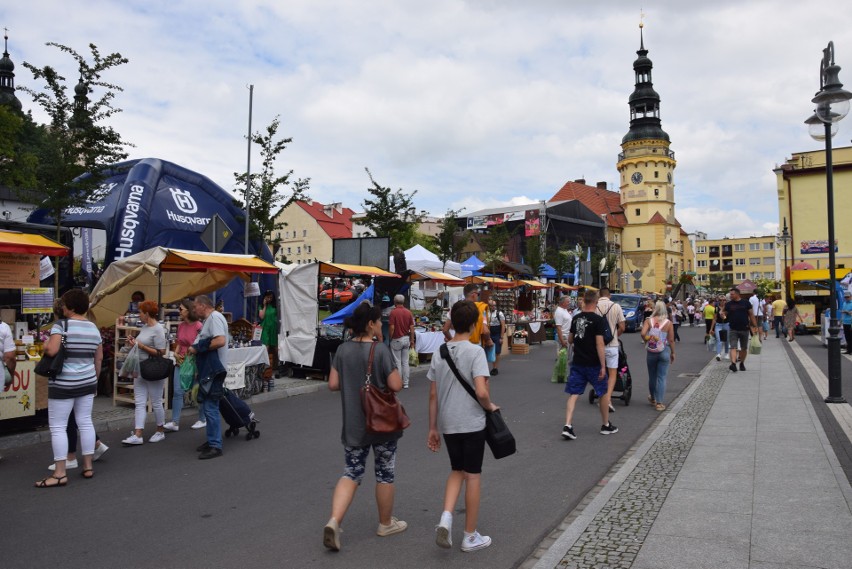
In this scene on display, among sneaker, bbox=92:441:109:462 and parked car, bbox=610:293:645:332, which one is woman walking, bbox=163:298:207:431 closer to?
sneaker, bbox=92:441:109:462

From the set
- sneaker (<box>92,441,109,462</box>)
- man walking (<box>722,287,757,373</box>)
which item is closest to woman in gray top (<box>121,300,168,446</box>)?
sneaker (<box>92,441,109,462</box>)

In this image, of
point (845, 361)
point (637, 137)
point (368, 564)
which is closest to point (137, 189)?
point (368, 564)

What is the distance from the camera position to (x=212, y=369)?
717 centimetres

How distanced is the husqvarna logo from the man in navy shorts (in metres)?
13.5

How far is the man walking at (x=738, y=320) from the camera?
1382 cm

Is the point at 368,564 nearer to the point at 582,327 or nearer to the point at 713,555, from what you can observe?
the point at 713,555

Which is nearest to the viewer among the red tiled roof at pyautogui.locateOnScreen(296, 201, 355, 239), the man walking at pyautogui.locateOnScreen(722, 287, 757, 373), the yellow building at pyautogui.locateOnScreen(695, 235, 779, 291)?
the man walking at pyautogui.locateOnScreen(722, 287, 757, 373)

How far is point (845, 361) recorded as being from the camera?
640 inches

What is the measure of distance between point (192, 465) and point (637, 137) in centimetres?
8929

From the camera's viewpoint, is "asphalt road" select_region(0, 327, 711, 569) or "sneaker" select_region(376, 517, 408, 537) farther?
"sneaker" select_region(376, 517, 408, 537)

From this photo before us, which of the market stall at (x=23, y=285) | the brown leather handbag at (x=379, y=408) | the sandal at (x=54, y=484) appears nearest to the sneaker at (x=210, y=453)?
the sandal at (x=54, y=484)

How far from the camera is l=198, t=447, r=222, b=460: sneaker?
703cm

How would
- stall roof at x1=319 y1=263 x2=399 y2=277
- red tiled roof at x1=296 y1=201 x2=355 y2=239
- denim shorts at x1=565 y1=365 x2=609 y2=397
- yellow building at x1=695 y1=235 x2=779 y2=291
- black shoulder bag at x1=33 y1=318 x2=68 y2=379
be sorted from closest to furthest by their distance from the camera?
black shoulder bag at x1=33 y1=318 x2=68 y2=379, denim shorts at x1=565 y1=365 x2=609 y2=397, stall roof at x1=319 y1=263 x2=399 y2=277, red tiled roof at x1=296 y1=201 x2=355 y2=239, yellow building at x1=695 y1=235 x2=779 y2=291

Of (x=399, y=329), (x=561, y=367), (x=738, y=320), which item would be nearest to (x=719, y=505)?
(x=399, y=329)
